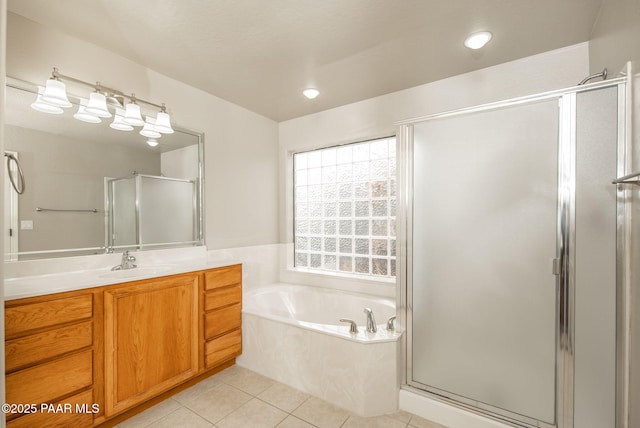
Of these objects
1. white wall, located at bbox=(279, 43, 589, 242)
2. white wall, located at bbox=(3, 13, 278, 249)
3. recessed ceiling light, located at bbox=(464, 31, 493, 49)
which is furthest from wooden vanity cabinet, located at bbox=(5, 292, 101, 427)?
recessed ceiling light, located at bbox=(464, 31, 493, 49)

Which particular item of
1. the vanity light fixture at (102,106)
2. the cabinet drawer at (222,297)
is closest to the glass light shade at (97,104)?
the vanity light fixture at (102,106)

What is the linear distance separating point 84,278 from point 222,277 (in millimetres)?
879

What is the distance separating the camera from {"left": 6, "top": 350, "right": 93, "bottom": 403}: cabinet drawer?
1.27 metres

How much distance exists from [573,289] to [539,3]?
1555 millimetres

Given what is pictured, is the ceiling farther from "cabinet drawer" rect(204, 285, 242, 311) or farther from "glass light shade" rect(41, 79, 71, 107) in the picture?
"cabinet drawer" rect(204, 285, 242, 311)

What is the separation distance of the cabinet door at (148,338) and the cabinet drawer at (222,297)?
11 cm

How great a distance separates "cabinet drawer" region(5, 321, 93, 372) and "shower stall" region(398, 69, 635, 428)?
1.90 metres

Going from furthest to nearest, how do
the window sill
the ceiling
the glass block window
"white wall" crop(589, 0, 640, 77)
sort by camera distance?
1. the glass block window
2. the window sill
3. the ceiling
4. "white wall" crop(589, 0, 640, 77)

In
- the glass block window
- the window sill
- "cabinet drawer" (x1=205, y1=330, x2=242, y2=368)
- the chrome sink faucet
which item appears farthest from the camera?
the glass block window

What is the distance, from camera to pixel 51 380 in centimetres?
137

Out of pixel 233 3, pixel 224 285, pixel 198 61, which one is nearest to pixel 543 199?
pixel 233 3

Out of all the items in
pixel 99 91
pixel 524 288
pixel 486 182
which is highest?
pixel 99 91

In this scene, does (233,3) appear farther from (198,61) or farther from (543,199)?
(543,199)

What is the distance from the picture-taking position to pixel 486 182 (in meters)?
1.57
